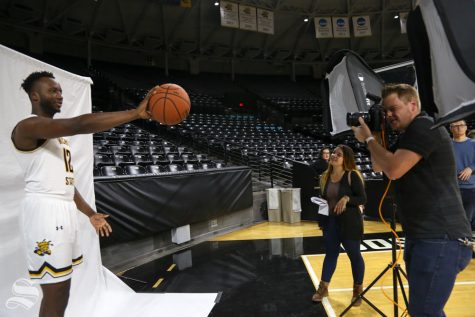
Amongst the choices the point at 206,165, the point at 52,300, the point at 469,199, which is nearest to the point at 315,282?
the point at 469,199

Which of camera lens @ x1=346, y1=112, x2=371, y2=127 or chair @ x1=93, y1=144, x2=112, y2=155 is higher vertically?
chair @ x1=93, y1=144, x2=112, y2=155

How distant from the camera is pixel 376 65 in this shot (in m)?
21.3

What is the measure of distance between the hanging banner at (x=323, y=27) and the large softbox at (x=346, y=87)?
16.4 metres

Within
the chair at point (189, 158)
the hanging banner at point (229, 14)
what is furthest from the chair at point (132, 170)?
the hanging banner at point (229, 14)

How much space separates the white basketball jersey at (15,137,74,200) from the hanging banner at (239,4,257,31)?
15.5 meters

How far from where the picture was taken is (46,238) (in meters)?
1.84

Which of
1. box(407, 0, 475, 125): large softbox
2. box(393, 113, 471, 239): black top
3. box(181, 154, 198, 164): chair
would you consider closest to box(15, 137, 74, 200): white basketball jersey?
box(393, 113, 471, 239): black top

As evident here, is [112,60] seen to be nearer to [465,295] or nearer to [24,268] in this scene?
[24,268]

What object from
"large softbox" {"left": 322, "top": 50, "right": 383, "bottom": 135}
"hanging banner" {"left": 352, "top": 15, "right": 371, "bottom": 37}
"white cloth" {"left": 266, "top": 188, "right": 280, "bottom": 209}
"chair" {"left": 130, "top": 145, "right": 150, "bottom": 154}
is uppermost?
"hanging banner" {"left": 352, "top": 15, "right": 371, "bottom": 37}

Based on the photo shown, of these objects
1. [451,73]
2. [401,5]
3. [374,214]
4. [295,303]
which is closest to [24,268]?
[295,303]

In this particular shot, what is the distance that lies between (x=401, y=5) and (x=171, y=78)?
13642mm

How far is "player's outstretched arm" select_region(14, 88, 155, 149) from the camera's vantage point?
166 centimetres

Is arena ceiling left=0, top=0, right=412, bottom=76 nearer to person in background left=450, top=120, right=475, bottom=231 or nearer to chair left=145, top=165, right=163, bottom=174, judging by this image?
chair left=145, top=165, right=163, bottom=174

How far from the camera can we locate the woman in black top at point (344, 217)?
10.2 feet
